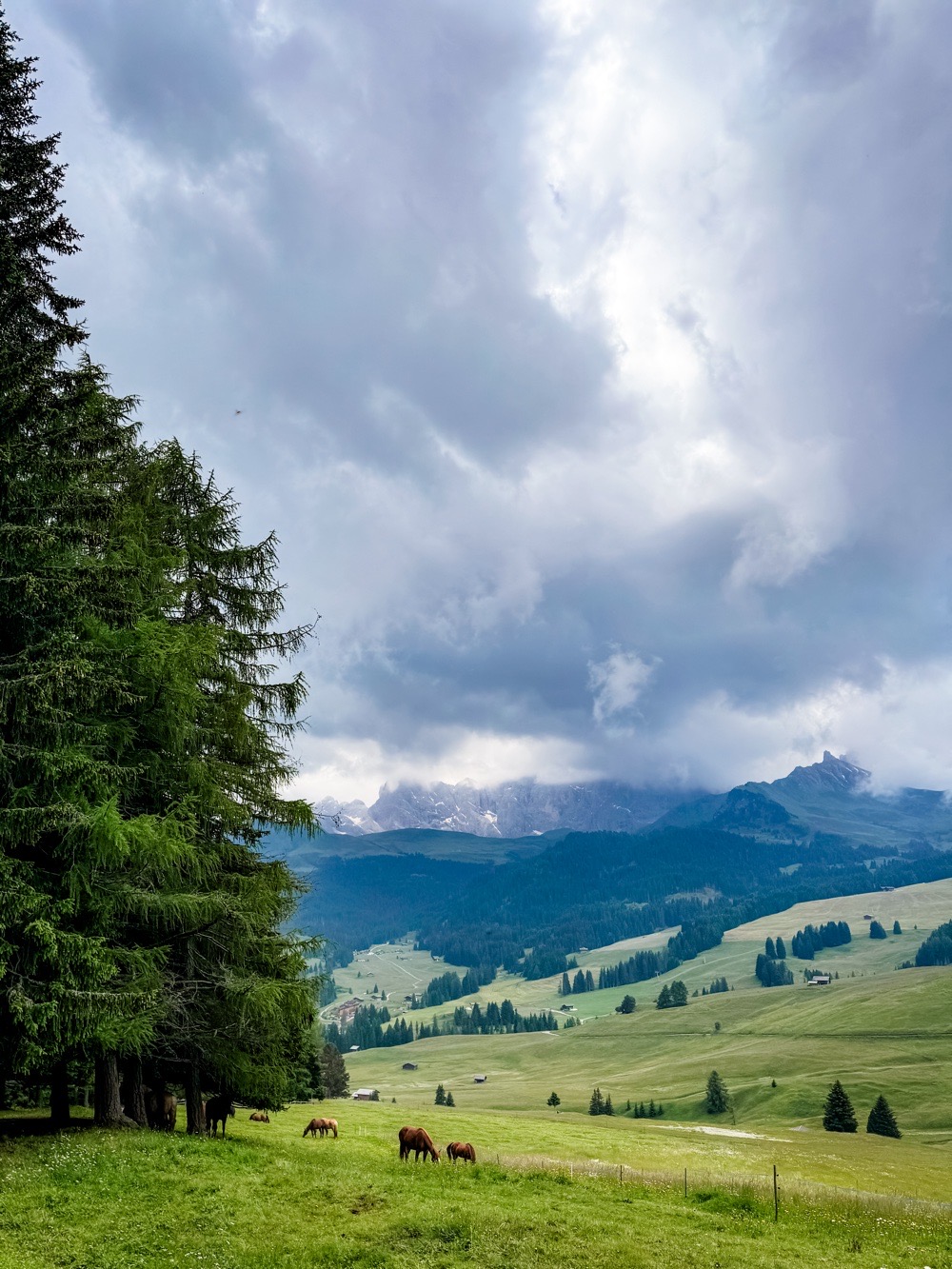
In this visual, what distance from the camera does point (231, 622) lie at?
27672 mm

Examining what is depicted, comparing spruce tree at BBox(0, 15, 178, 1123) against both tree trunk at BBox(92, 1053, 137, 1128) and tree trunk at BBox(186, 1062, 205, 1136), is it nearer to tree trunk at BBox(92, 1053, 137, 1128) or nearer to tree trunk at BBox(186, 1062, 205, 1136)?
tree trunk at BBox(92, 1053, 137, 1128)

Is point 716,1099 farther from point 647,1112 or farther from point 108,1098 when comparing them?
point 108,1098

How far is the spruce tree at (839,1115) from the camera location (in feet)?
307

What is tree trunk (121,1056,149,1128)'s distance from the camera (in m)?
24.2

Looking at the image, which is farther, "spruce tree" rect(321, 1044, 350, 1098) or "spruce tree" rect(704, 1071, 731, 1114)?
"spruce tree" rect(704, 1071, 731, 1114)

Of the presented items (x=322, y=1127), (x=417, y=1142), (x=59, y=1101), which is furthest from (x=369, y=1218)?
(x=322, y=1127)

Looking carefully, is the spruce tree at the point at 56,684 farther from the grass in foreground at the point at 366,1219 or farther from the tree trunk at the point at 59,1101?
the grass in foreground at the point at 366,1219

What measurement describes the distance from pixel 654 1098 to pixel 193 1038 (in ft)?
458

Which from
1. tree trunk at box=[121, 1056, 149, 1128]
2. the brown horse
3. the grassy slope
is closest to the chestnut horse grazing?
the brown horse

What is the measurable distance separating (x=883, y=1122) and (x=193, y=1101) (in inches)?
4135

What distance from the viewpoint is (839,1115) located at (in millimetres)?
94438

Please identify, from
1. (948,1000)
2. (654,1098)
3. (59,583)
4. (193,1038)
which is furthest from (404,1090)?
(59,583)

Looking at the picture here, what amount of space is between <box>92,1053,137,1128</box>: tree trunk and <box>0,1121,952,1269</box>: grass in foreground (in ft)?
6.91

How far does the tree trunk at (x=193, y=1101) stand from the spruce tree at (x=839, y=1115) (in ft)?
322
